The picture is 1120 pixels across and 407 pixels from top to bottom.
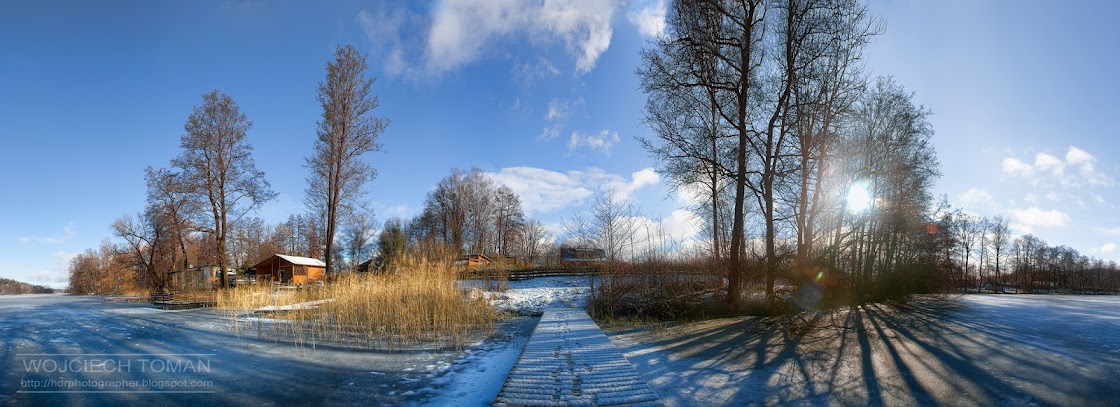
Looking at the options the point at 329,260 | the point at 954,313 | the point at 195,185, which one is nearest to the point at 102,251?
the point at 195,185

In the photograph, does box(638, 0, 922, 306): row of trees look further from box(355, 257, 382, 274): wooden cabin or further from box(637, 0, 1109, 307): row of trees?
box(355, 257, 382, 274): wooden cabin

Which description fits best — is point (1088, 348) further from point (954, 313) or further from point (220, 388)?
point (220, 388)

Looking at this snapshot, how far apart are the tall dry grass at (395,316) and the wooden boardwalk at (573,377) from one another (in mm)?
2468

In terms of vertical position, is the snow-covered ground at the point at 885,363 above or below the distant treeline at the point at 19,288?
above

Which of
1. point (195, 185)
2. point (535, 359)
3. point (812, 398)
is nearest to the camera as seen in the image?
point (812, 398)

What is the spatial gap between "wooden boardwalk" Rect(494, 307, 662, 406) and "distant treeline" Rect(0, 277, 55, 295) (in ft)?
246

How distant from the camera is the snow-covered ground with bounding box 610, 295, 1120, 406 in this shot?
4.51 meters

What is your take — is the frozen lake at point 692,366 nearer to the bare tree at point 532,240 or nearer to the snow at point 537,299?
the snow at point 537,299

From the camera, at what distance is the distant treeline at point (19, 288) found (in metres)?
54.0

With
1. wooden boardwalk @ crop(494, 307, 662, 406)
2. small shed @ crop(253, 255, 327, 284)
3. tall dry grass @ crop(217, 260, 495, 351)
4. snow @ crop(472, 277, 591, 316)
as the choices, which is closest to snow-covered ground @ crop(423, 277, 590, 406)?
snow @ crop(472, 277, 591, 316)

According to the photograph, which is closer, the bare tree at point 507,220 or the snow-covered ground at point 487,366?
the snow-covered ground at point 487,366

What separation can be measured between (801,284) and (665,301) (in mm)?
3641

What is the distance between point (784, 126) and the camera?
11.2 meters

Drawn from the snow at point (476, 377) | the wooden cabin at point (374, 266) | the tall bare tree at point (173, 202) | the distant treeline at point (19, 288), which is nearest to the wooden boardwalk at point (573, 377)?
the snow at point (476, 377)
